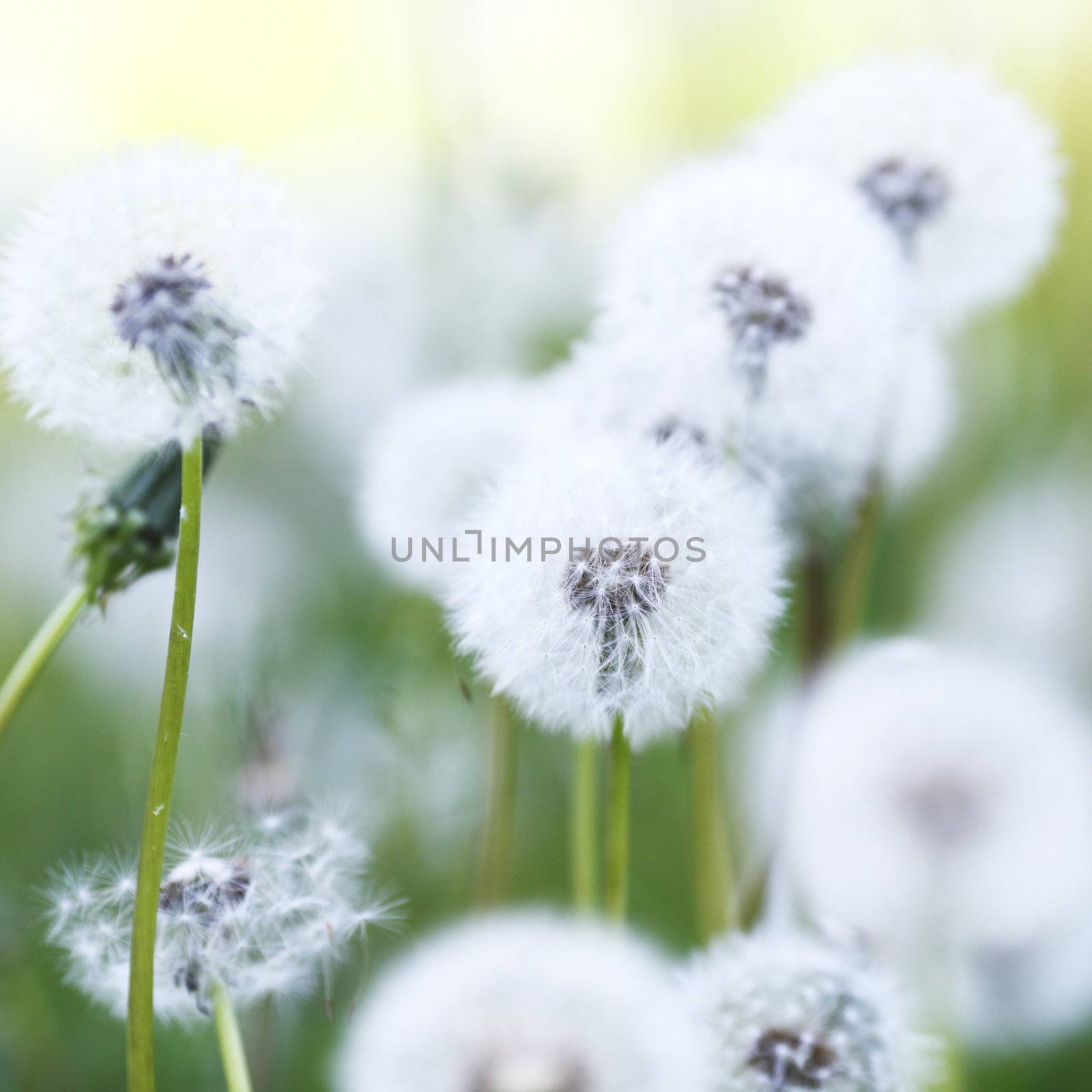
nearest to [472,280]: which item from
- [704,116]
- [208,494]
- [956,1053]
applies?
[208,494]

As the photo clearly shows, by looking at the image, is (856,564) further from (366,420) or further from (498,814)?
(366,420)

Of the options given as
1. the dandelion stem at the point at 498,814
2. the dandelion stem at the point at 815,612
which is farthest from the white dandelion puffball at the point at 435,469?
the dandelion stem at the point at 815,612

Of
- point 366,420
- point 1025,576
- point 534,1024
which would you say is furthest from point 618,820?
point 366,420

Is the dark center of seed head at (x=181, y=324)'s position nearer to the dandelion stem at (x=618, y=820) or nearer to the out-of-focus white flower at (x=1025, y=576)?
the dandelion stem at (x=618, y=820)

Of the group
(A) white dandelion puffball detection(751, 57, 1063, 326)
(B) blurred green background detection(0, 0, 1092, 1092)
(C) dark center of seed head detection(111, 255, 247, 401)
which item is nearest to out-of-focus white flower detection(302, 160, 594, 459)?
(B) blurred green background detection(0, 0, 1092, 1092)

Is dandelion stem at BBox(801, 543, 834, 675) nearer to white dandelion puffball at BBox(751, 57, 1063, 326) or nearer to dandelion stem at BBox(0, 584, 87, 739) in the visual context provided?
white dandelion puffball at BBox(751, 57, 1063, 326)

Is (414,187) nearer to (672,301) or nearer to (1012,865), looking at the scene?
(672,301)
